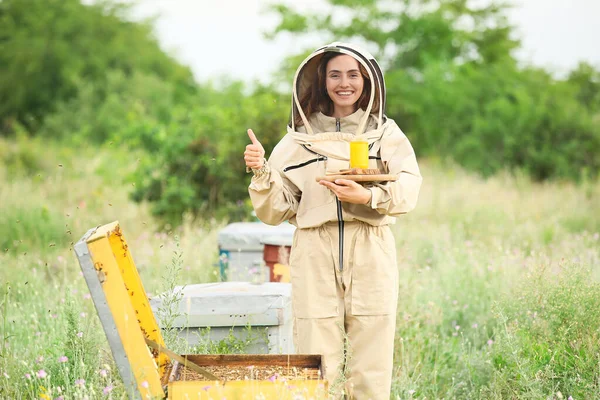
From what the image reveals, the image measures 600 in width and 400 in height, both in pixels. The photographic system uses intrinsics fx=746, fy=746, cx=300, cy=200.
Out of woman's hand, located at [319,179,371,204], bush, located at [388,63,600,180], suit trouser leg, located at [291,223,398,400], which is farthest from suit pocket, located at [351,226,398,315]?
bush, located at [388,63,600,180]

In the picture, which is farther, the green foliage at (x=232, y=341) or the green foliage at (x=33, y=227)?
the green foliage at (x=33, y=227)

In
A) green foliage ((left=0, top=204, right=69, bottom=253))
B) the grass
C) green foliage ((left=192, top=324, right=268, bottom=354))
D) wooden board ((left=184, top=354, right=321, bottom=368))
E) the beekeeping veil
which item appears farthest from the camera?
green foliage ((left=0, top=204, right=69, bottom=253))

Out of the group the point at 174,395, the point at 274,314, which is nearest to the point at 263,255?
the point at 274,314

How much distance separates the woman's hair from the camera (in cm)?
398

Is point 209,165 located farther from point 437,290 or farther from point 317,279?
point 317,279

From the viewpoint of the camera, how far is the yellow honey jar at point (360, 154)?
135 inches

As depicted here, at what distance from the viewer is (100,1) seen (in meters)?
30.1

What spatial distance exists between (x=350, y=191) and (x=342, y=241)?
0.33 m

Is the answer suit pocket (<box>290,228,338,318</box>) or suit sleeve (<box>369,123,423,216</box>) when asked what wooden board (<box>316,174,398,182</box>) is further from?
suit pocket (<box>290,228,338,318</box>)

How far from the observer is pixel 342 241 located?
3.64 m

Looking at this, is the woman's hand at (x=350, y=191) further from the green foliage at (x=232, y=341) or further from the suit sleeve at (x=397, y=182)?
the green foliage at (x=232, y=341)

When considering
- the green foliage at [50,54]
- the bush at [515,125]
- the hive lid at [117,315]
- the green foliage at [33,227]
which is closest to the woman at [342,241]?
the hive lid at [117,315]

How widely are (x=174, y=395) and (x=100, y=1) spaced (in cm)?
2971

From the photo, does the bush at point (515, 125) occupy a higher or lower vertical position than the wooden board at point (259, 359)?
higher
